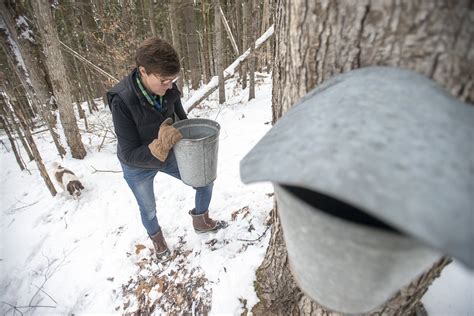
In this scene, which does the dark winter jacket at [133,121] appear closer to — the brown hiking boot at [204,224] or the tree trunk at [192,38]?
the brown hiking boot at [204,224]

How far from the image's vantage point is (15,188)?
6.59 m

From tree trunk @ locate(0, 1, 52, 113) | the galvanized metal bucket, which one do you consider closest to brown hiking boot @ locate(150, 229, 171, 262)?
the galvanized metal bucket

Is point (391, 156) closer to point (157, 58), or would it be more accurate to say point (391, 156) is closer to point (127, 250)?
point (157, 58)

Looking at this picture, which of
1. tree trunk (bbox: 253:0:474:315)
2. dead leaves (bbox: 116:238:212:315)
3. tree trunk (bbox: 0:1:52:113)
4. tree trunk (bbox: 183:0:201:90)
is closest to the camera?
tree trunk (bbox: 253:0:474:315)

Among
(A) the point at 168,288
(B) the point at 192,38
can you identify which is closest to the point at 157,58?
(A) the point at 168,288

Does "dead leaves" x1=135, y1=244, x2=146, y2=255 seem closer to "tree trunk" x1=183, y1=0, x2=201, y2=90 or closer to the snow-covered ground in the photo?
the snow-covered ground

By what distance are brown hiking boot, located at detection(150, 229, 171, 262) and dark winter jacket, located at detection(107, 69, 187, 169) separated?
973 millimetres

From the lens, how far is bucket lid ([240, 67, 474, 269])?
44cm

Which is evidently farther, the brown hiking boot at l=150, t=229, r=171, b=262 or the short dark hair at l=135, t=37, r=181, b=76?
the brown hiking boot at l=150, t=229, r=171, b=262

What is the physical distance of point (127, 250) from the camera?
10.1ft

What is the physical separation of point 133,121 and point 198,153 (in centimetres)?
58

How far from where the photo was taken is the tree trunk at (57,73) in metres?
4.77

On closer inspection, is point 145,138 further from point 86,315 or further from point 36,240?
point 36,240

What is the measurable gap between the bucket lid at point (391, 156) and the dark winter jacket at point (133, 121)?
4.97 feet
